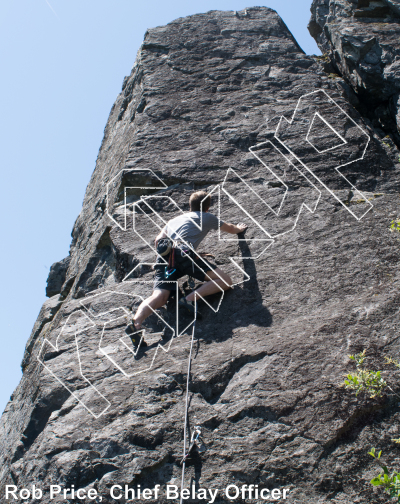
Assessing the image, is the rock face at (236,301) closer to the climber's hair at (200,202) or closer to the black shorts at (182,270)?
the black shorts at (182,270)

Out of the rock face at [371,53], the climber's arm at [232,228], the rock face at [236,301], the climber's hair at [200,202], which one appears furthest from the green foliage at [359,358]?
the rock face at [371,53]

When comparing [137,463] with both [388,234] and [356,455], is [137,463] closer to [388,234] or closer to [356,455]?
[356,455]

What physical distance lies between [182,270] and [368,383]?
2.25 meters

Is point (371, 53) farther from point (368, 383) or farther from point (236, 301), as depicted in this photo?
point (368, 383)

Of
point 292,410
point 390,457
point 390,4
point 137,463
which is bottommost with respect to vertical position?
point 390,457

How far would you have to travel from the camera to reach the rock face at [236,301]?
3.59m

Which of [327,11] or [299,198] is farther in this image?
[327,11]

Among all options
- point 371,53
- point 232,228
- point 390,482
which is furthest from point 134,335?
point 371,53

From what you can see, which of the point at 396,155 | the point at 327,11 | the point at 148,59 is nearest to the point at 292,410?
the point at 396,155

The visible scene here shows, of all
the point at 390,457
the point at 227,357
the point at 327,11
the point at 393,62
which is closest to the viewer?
the point at 390,457

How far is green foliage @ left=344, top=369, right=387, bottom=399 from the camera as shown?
361 centimetres

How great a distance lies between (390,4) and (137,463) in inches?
366

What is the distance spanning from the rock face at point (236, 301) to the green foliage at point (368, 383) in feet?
0.25

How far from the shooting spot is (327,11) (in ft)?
32.4
